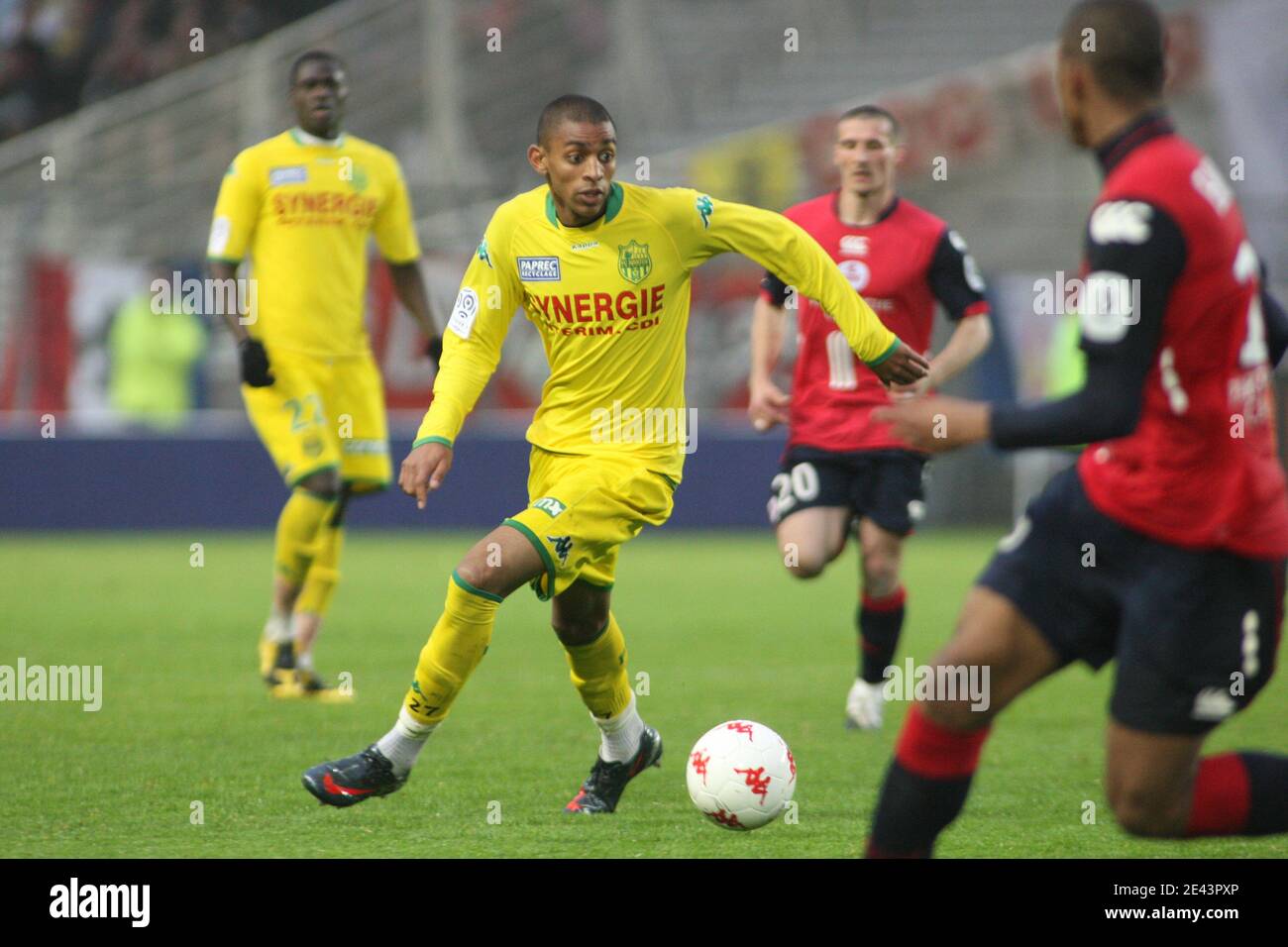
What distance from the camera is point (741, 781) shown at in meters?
5.26

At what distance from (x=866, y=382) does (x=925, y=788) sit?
355 cm

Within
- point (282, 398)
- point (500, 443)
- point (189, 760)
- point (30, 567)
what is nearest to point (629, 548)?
point (500, 443)

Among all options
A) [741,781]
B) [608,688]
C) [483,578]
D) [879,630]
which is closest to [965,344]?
[879,630]

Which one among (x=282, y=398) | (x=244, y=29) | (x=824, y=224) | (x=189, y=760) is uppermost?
(x=244, y=29)

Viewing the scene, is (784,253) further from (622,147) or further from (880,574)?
(622,147)

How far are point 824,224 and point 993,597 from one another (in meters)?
3.76

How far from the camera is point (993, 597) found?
3.99 metres

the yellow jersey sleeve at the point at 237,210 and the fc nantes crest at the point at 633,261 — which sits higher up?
the yellow jersey sleeve at the point at 237,210

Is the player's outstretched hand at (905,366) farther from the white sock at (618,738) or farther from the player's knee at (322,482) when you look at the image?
the player's knee at (322,482)

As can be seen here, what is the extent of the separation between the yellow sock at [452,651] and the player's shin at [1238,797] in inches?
85.0

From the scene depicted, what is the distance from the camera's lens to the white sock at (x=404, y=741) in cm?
538

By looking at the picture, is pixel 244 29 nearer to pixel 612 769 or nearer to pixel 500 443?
pixel 500 443

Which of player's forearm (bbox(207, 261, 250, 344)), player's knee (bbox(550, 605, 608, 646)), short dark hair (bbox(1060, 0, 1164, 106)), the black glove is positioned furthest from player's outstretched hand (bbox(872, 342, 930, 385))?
player's forearm (bbox(207, 261, 250, 344))

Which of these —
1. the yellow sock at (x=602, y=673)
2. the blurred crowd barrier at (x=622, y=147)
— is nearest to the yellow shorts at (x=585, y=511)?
the yellow sock at (x=602, y=673)
